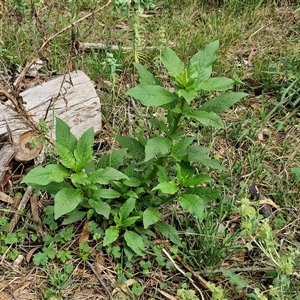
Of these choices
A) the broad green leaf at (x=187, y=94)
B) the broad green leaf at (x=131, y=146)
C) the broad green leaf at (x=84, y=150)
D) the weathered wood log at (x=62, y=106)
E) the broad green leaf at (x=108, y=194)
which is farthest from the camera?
the weathered wood log at (x=62, y=106)

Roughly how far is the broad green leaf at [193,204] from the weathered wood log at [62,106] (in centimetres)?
96

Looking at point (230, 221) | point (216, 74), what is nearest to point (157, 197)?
point (230, 221)

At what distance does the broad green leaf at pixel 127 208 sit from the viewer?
244 cm

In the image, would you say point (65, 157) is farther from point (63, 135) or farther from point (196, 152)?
point (196, 152)

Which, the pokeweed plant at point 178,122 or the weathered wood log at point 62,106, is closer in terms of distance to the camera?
the pokeweed plant at point 178,122

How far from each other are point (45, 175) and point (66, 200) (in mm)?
166

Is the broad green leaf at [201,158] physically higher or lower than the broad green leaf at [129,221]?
higher

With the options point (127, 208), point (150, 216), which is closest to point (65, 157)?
point (127, 208)

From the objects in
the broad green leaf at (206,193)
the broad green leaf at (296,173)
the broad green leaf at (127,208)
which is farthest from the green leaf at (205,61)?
the broad green leaf at (296,173)

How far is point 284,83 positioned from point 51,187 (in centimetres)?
206

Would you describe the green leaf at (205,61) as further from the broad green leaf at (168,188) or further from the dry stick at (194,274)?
the dry stick at (194,274)

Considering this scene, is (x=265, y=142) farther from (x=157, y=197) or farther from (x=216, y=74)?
(x=157, y=197)

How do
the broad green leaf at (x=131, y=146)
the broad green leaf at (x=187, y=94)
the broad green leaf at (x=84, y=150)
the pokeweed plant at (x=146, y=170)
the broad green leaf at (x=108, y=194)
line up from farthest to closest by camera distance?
the broad green leaf at (x=131, y=146) → the broad green leaf at (x=108, y=194) → the broad green leaf at (x=84, y=150) → the pokeweed plant at (x=146, y=170) → the broad green leaf at (x=187, y=94)

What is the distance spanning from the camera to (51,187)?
2.42 meters
